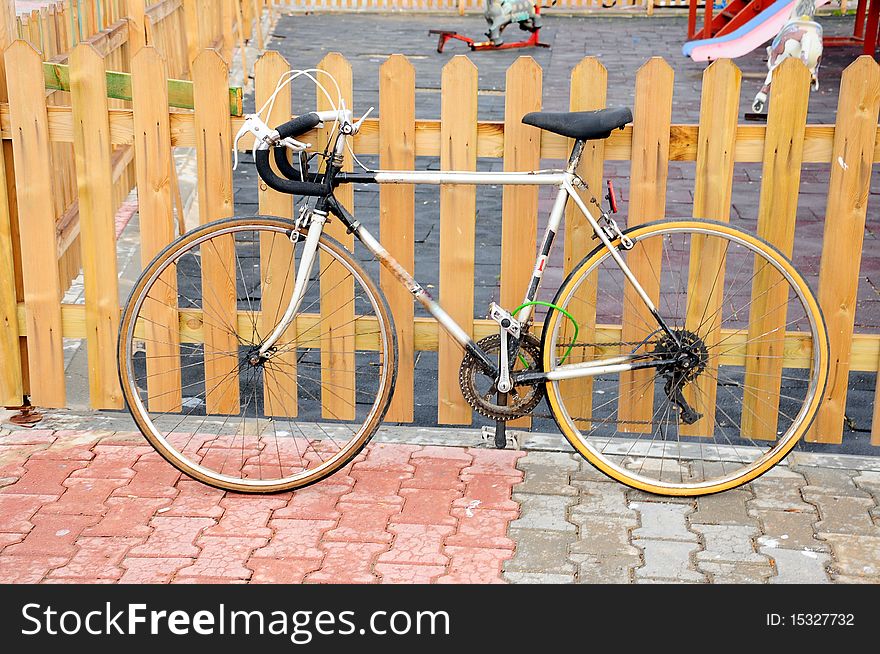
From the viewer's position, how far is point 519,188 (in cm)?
412

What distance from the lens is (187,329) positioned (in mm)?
4363

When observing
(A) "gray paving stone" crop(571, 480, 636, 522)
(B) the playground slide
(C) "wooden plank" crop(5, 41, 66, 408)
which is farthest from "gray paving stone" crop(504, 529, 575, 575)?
(B) the playground slide

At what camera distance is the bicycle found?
12.5 feet

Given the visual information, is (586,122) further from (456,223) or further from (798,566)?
(798,566)

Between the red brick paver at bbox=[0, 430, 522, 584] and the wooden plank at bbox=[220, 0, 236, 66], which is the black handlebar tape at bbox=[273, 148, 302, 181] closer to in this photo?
the red brick paver at bbox=[0, 430, 522, 584]

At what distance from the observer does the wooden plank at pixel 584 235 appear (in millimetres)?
3975

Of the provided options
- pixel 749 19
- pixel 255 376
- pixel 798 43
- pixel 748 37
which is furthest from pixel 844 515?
pixel 749 19

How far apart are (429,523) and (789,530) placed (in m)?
1.20

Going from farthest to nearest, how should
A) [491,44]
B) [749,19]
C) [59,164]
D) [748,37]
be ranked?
[491,44] → [749,19] → [748,37] → [59,164]

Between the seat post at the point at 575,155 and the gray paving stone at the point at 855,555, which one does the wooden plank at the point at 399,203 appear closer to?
the seat post at the point at 575,155

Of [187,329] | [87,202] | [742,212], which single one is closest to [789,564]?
[187,329]

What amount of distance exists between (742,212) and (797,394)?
131 inches

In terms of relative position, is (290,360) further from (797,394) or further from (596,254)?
(797,394)

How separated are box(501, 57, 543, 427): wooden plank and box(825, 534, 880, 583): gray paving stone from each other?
122cm
